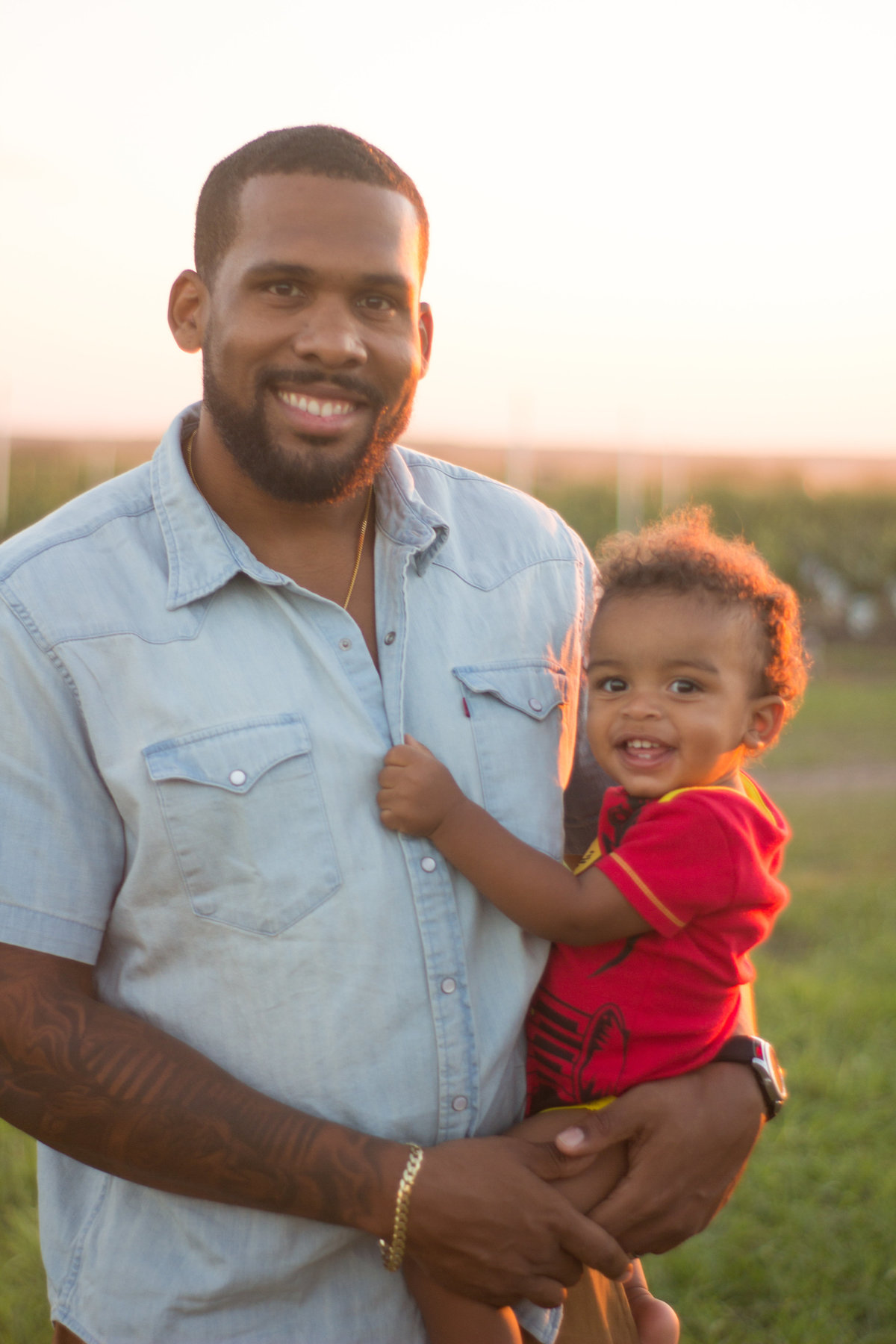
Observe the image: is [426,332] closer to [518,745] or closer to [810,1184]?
A: [518,745]

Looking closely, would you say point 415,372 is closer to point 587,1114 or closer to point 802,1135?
point 587,1114

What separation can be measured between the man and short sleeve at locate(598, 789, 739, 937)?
19 cm

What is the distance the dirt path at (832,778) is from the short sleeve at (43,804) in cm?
795

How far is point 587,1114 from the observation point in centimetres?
209

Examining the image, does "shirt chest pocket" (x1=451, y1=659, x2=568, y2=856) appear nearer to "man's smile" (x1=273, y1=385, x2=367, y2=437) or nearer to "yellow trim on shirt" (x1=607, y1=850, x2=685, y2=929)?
"yellow trim on shirt" (x1=607, y1=850, x2=685, y2=929)

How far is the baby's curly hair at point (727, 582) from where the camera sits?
2307mm

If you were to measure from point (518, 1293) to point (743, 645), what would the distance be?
118cm

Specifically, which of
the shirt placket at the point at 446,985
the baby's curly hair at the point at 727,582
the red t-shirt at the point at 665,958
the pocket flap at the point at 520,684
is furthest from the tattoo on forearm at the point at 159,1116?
the baby's curly hair at the point at 727,582

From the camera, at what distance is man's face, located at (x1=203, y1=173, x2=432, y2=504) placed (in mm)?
2109

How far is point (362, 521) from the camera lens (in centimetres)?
235

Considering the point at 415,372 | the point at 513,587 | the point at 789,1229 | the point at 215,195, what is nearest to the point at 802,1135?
the point at 789,1229

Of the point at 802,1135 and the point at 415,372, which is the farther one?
the point at 802,1135

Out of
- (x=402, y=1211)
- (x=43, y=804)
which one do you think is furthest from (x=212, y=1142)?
(x=43, y=804)

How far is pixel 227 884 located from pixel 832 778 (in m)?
8.70
